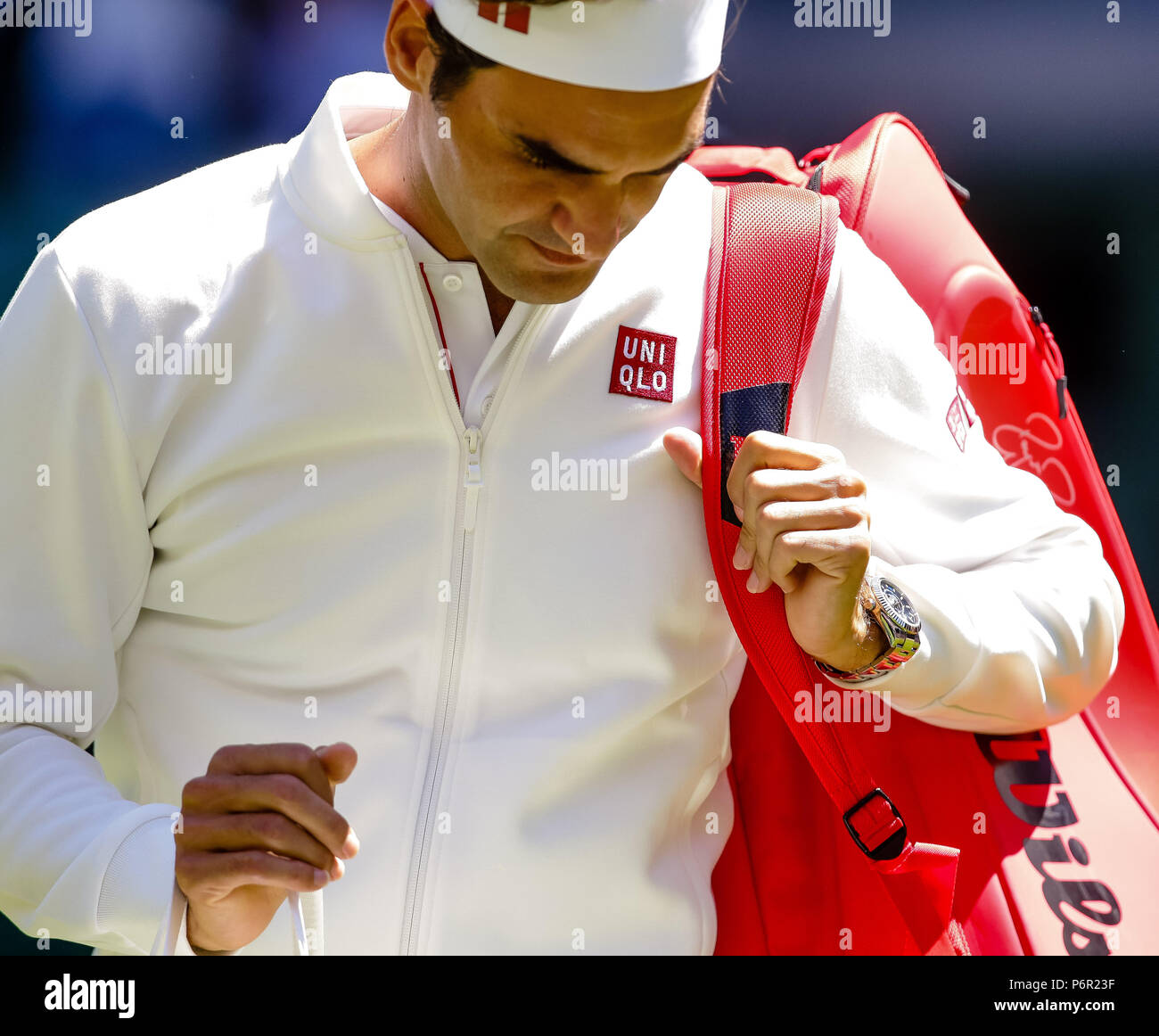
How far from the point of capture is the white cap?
3.77 feet

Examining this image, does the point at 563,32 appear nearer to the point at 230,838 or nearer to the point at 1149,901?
the point at 230,838

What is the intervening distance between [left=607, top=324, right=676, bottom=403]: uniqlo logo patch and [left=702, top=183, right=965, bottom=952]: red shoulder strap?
0.04 metres

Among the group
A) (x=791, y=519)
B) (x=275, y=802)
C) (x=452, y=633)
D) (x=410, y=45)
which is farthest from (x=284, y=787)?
(x=410, y=45)

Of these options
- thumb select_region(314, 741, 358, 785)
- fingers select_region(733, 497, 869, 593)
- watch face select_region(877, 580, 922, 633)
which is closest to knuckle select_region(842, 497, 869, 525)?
fingers select_region(733, 497, 869, 593)

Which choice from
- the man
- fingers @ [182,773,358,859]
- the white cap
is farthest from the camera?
the man

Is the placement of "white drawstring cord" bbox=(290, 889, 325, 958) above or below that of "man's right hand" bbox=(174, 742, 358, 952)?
below

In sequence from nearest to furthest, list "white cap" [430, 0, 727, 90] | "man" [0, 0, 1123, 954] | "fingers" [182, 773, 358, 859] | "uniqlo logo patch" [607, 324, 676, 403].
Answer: "fingers" [182, 773, 358, 859] → "white cap" [430, 0, 727, 90] → "man" [0, 0, 1123, 954] → "uniqlo logo patch" [607, 324, 676, 403]

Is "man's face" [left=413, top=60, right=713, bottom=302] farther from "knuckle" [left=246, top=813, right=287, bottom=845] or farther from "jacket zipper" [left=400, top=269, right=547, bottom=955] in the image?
"knuckle" [left=246, top=813, right=287, bottom=845]

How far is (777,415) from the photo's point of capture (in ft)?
4.39

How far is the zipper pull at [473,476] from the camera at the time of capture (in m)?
1.32

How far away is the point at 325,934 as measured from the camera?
1314 mm
